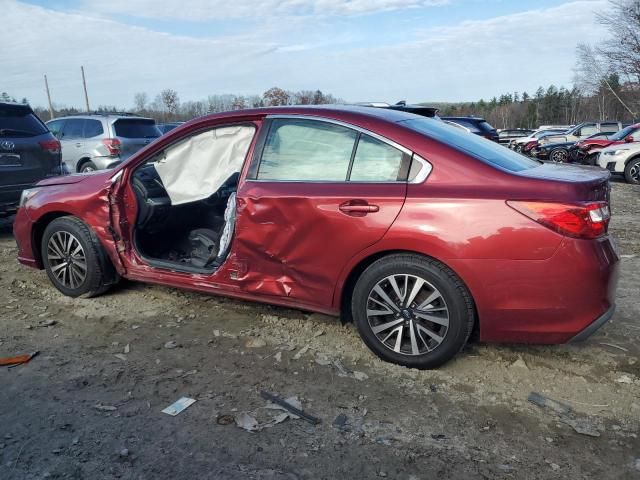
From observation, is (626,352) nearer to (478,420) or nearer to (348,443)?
(478,420)

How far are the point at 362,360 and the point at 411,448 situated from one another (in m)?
0.97

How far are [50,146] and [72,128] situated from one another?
5254mm

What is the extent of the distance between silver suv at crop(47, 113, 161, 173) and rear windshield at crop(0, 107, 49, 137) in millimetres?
3857

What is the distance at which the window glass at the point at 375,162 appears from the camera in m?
3.35

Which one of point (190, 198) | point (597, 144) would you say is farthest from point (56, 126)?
point (597, 144)

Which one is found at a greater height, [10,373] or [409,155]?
[409,155]

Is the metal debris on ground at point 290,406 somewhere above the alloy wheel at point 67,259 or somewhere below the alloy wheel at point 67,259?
below

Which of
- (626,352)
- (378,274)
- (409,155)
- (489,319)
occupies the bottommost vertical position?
(626,352)

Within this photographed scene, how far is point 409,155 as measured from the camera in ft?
10.9

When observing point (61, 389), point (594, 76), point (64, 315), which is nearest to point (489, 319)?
point (61, 389)

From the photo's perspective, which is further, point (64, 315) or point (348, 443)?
point (64, 315)

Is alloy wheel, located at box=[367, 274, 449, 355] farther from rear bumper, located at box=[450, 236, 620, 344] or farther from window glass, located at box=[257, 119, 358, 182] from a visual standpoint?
window glass, located at box=[257, 119, 358, 182]

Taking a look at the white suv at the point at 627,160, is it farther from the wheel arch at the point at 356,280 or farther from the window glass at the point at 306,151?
the window glass at the point at 306,151

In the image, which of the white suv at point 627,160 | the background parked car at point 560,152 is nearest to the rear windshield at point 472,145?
the white suv at point 627,160
